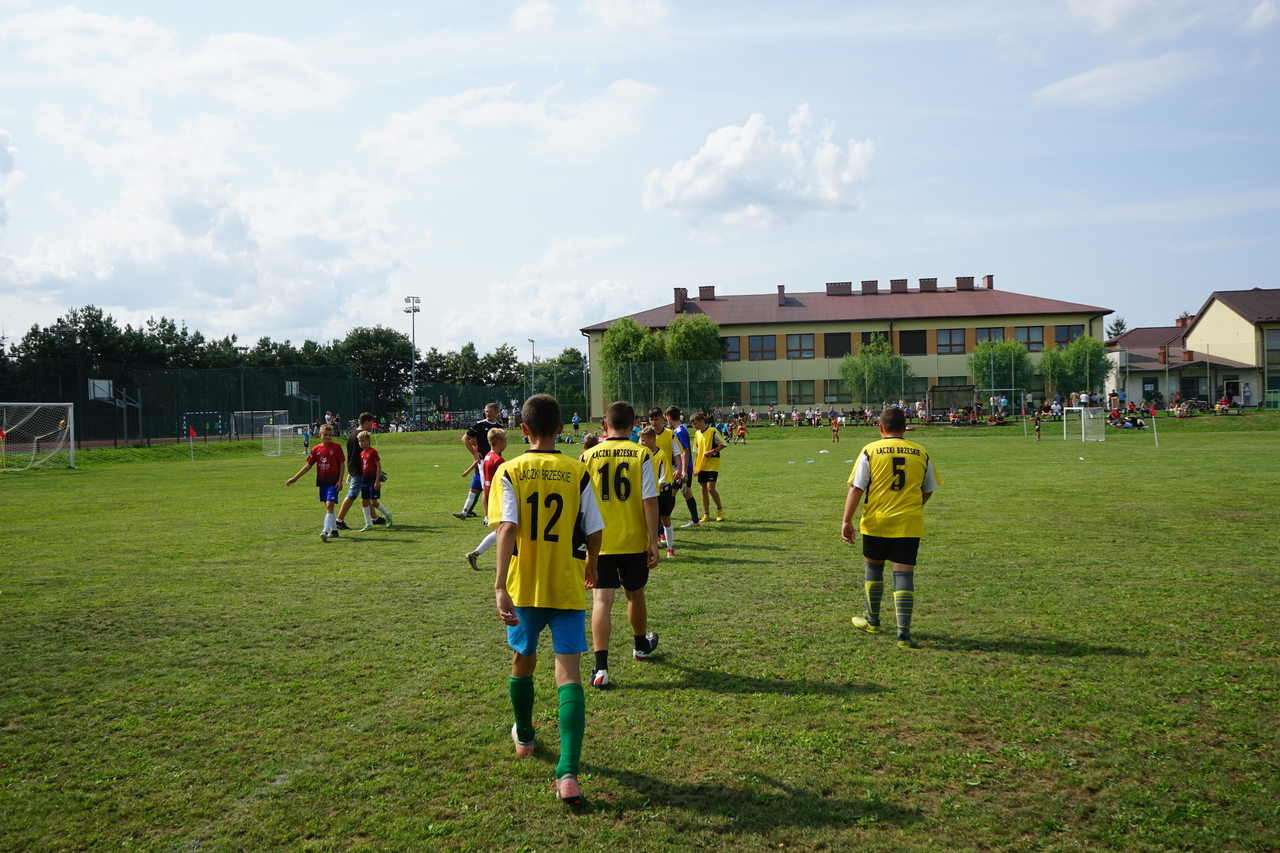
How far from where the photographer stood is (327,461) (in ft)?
44.3

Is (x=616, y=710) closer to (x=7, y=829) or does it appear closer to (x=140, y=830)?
(x=140, y=830)

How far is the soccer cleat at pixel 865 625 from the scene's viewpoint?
23.9 feet

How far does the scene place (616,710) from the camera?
5.59 metres

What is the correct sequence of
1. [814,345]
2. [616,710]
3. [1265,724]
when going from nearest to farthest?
[1265,724], [616,710], [814,345]

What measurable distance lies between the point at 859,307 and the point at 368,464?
64.1 meters

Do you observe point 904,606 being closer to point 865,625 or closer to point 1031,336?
point 865,625

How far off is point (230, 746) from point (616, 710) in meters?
2.41

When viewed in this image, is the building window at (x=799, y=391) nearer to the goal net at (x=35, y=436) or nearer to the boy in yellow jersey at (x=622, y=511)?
the goal net at (x=35, y=436)

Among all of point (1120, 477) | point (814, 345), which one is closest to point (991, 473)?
point (1120, 477)

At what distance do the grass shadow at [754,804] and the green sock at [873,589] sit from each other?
304cm

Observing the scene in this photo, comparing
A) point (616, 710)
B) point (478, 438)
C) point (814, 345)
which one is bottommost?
A: point (616, 710)

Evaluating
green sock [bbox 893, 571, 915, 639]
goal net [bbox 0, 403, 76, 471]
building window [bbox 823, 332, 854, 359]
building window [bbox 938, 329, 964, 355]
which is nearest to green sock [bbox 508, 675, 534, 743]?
green sock [bbox 893, 571, 915, 639]

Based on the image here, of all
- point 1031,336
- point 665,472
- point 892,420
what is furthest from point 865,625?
point 1031,336

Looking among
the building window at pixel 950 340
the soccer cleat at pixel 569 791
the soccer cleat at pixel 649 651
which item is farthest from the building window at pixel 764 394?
the soccer cleat at pixel 569 791
